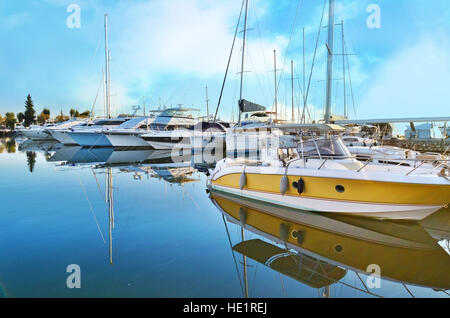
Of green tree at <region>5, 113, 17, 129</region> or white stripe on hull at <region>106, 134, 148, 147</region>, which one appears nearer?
white stripe on hull at <region>106, 134, 148, 147</region>

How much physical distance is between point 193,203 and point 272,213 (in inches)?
115

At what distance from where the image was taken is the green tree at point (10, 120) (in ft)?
351

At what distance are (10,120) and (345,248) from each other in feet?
445

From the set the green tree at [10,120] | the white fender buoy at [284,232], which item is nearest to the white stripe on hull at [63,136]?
the white fender buoy at [284,232]

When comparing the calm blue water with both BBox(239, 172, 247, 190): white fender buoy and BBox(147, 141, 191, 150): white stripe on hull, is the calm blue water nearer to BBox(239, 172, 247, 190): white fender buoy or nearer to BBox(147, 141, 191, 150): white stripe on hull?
BBox(239, 172, 247, 190): white fender buoy

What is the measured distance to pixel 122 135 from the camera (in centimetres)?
3212

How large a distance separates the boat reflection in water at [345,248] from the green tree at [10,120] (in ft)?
428

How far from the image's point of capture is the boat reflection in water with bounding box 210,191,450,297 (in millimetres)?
4676

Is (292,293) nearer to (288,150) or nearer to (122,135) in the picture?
(288,150)

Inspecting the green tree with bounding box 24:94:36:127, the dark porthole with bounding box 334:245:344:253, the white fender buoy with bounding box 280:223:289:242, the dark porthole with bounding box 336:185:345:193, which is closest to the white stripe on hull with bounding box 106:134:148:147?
the white fender buoy with bounding box 280:223:289:242

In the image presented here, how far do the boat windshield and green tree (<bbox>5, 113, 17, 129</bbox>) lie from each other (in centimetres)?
12971

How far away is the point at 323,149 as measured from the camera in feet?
27.9

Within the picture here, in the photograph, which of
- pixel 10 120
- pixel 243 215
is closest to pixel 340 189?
pixel 243 215

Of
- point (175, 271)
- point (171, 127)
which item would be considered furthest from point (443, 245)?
point (171, 127)
